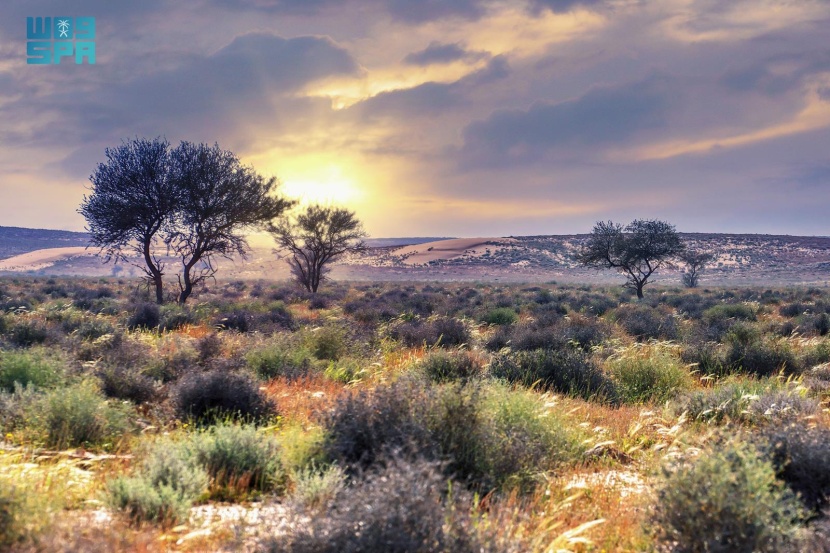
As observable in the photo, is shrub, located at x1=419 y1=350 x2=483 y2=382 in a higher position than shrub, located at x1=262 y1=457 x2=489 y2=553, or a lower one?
lower

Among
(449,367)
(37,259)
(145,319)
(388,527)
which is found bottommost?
(37,259)

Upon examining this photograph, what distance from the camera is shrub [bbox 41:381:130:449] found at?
6.07 m

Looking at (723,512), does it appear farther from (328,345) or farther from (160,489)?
(328,345)

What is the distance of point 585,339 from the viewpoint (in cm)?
1509

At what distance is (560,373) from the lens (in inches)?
406

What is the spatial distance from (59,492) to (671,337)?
54.6ft

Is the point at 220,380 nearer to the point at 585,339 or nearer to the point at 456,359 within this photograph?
the point at 456,359

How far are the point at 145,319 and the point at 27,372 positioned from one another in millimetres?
10452

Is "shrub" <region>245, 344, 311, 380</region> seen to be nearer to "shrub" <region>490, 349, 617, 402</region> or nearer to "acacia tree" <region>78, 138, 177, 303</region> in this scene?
"shrub" <region>490, 349, 617, 402</region>

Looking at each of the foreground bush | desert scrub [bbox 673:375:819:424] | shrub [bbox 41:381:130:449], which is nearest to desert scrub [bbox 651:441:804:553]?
the foreground bush

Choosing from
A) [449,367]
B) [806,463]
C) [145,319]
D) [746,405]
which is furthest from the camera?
[145,319]

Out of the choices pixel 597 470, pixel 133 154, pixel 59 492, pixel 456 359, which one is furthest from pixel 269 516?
pixel 133 154

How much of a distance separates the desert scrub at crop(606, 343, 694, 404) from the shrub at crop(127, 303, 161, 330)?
43.2 ft

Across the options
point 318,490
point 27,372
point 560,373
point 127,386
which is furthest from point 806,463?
point 27,372
